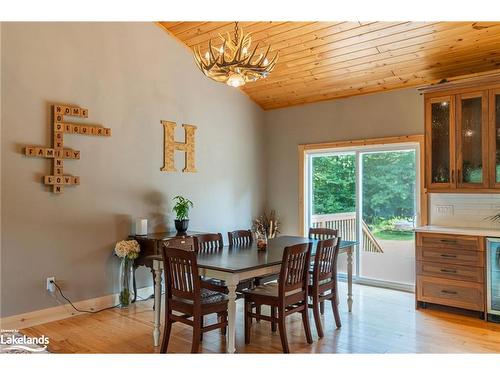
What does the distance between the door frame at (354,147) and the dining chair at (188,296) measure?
3.07 m

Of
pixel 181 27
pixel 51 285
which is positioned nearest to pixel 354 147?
pixel 181 27

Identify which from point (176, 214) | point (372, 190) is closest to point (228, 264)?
point (176, 214)

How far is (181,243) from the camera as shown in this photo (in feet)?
12.0

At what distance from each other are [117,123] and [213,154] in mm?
1603

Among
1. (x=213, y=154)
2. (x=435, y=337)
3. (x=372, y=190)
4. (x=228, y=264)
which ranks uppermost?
(x=213, y=154)

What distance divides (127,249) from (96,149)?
117cm

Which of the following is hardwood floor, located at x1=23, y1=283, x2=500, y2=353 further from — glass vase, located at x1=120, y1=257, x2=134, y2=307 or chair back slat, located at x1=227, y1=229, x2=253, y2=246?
chair back slat, located at x1=227, y1=229, x2=253, y2=246

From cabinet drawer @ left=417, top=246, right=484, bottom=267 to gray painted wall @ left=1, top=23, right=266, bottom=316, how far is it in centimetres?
283

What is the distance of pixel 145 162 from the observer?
5059 mm

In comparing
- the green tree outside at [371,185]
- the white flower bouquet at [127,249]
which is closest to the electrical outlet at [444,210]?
the green tree outside at [371,185]

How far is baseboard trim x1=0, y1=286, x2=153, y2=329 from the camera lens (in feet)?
12.8

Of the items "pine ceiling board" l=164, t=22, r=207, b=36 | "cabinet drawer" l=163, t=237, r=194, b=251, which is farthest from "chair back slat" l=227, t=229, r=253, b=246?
"pine ceiling board" l=164, t=22, r=207, b=36
